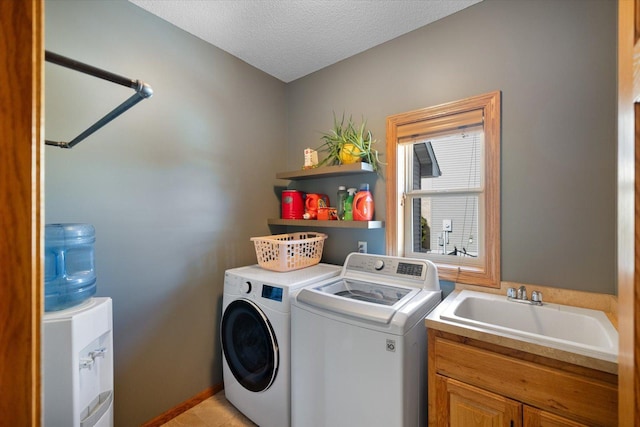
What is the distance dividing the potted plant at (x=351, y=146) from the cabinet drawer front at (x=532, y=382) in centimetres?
131

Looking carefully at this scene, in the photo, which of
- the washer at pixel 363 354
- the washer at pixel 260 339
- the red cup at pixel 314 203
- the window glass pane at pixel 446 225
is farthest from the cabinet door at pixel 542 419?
the red cup at pixel 314 203

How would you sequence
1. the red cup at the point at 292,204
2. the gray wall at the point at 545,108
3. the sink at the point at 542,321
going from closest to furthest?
1. the sink at the point at 542,321
2. the gray wall at the point at 545,108
3. the red cup at the point at 292,204

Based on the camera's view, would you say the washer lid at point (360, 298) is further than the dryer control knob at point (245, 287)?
No

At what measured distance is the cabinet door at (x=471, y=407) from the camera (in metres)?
1.07

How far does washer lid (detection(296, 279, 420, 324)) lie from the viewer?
125 centimetres

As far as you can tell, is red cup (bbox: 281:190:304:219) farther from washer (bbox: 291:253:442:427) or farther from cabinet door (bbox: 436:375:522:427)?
cabinet door (bbox: 436:375:522:427)

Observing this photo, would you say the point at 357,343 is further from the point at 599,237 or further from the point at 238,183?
the point at 238,183

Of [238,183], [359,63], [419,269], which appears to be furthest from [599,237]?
[238,183]

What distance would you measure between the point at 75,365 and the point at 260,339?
88 cm

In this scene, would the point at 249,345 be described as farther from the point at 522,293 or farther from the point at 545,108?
the point at 545,108

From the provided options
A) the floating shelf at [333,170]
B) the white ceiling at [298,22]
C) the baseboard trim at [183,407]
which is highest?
the white ceiling at [298,22]

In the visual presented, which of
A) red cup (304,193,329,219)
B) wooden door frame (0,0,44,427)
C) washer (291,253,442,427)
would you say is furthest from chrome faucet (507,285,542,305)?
wooden door frame (0,0,44,427)

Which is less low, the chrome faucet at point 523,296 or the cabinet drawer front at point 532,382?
the chrome faucet at point 523,296

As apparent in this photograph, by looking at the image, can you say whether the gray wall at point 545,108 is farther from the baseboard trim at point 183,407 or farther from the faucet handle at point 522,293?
the baseboard trim at point 183,407
